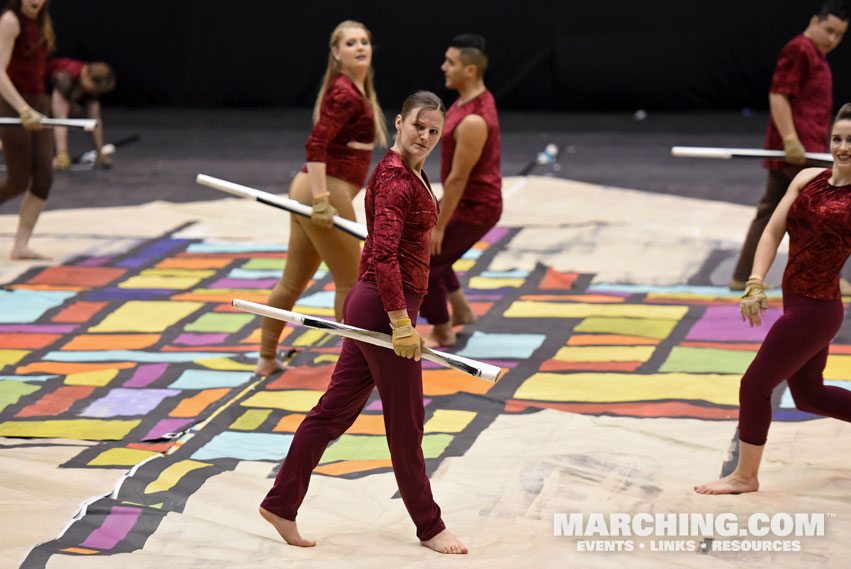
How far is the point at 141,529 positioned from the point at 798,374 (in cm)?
186

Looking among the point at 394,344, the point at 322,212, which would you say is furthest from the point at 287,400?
the point at 394,344

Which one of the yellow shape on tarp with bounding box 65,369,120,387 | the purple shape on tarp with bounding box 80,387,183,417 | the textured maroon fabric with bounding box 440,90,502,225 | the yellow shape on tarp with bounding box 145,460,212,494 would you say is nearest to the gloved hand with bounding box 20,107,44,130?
the yellow shape on tarp with bounding box 65,369,120,387

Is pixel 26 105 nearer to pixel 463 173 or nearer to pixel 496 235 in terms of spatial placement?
pixel 463 173

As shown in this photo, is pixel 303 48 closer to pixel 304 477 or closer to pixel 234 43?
pixel 234 43

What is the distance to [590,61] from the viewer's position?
11133mm

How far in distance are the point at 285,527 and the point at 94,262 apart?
11.4ft

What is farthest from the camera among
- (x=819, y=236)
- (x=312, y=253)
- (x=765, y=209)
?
(x=765, y=209)

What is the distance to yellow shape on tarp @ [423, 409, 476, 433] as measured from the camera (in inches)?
146

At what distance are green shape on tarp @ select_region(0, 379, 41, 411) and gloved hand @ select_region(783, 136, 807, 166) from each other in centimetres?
329

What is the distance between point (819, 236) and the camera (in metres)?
3.04

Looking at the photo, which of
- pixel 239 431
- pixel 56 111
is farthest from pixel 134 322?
pixel 56 111

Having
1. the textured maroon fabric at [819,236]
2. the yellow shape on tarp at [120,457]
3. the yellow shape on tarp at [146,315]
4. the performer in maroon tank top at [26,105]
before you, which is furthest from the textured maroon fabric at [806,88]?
the performer in maroon tank top at [26,105]

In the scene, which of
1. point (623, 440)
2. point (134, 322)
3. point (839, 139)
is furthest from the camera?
point (134, 322)

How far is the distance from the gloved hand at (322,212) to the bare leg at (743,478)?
1530mm
